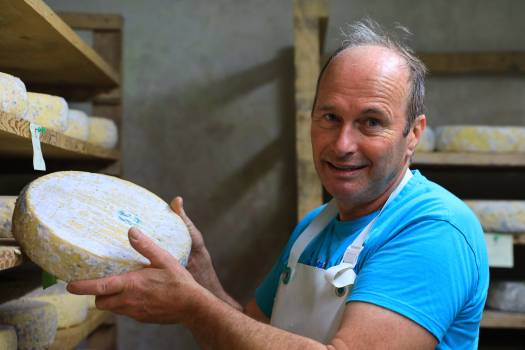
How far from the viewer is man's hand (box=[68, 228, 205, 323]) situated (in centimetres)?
130

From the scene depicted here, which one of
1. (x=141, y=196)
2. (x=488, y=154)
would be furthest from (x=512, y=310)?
(x=141, y=196)

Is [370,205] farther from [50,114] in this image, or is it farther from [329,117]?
[50,114]

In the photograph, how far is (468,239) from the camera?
4.61 ft

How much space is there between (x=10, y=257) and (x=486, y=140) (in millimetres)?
2335

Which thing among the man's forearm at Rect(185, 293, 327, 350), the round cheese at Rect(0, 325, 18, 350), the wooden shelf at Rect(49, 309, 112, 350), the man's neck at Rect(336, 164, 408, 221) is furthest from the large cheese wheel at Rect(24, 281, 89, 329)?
the man's neck at Rect(336, 164, 408, 221)

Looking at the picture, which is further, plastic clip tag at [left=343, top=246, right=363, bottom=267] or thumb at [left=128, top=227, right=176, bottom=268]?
plastic clip tag at [left=343, top=246, right=363, bottom=267]

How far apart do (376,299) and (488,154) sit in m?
1.91

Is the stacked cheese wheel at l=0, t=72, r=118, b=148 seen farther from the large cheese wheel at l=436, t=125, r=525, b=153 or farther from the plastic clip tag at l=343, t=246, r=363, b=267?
the large cheese wheel at l=436, t=125, r=525, b=153

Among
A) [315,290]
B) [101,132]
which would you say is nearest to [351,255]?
[315,290]

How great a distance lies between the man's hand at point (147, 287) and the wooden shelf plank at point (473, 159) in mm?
1872

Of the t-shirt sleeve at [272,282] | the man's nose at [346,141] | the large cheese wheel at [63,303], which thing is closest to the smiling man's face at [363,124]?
the man's nose at [346,141]

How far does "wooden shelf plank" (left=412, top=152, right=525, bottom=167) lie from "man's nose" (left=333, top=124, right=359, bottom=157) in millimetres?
1466

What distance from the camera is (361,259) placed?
151 cm

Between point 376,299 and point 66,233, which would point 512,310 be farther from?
point 66,233
